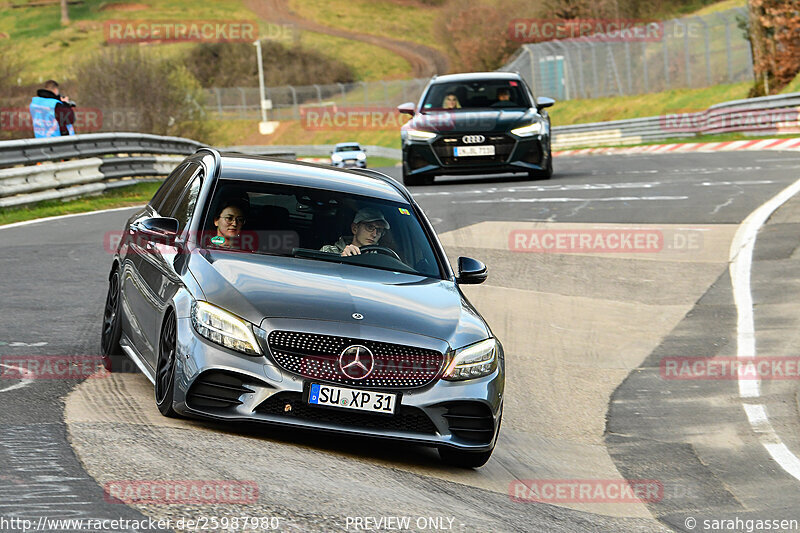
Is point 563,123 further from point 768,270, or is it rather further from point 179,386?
point 179,386

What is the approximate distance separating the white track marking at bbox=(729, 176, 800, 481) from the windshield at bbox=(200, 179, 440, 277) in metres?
2.65

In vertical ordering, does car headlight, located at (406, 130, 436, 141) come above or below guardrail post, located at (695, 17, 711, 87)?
above

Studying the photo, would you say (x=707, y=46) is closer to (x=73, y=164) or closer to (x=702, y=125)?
(x=702, y=125)

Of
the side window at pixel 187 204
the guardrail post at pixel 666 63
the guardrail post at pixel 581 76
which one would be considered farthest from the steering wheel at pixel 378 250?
the guardrail post at pixel 581 76

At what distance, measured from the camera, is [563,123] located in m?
57.5

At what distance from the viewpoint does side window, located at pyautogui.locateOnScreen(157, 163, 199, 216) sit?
8336mm

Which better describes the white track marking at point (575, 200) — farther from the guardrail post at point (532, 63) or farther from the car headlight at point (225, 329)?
the guardrail post at point (532, 63)

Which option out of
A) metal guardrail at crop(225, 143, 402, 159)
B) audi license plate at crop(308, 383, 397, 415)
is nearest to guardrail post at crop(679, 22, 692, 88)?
metal guardrail at crop(225, 143, 402, 159)

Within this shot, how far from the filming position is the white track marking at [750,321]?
8336mm

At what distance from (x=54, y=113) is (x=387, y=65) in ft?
330

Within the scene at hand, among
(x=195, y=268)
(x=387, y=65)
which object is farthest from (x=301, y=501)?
(x=387, y=65)

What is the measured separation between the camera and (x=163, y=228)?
7465mm

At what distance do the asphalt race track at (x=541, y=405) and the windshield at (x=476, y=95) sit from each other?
11.8 feet

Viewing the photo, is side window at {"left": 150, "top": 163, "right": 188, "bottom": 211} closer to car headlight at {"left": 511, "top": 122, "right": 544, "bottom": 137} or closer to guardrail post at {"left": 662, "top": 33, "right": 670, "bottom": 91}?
car headlight at {"left": 511, "top": 122, "right": 544, "bottom": 137}
